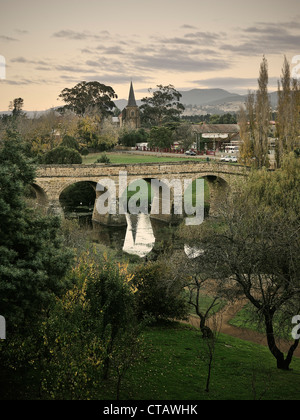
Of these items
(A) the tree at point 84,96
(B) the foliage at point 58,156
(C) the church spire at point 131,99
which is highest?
(C) the church spire at point 131,99

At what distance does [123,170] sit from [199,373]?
32.6 metres

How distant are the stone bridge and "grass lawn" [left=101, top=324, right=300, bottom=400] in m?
21.3

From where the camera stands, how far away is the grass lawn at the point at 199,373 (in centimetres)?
1303

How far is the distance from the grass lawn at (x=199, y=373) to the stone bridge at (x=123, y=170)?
21.3m

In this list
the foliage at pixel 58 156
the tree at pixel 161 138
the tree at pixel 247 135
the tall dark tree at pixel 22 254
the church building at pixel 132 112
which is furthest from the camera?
the church building at pixel 132 112

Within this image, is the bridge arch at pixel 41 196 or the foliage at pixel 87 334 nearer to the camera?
the foliage at pixel 87 334

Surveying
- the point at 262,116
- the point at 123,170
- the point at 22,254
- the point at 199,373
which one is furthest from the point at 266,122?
the point at 22,254

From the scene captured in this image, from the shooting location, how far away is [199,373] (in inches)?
598

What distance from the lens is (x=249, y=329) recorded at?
20609 millimetres

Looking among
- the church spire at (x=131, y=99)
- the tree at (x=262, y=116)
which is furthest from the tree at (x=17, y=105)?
the tree at (x=262, y=116)

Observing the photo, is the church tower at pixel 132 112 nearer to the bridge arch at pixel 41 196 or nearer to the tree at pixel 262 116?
the bridge arch at pixel 41 196

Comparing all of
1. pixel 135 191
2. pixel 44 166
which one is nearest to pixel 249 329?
pixel 44 166

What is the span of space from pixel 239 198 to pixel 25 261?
67.7 ft

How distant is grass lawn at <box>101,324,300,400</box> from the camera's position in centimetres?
1303
